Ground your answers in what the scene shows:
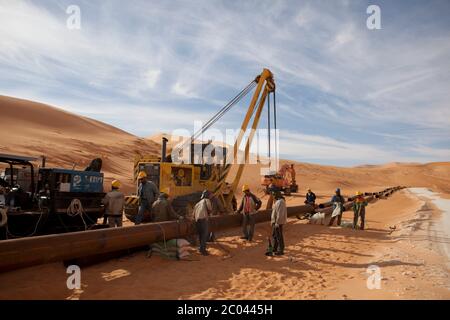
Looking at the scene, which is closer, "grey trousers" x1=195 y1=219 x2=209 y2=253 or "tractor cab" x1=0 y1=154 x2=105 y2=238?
"tractor cab" x1=0 y1=154 x2=105 y2=238

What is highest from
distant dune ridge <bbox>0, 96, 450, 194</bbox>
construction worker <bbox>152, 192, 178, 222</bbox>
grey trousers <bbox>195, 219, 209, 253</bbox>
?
distant dune ridge <bbox>0, 96, 450, 194</bbox>

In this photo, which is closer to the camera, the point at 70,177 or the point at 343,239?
the point at 70,177

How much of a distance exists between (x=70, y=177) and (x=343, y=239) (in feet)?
30.6

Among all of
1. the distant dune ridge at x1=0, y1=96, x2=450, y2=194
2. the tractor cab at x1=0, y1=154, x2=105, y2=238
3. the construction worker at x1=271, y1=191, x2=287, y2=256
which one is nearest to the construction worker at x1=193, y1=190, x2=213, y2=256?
the construction worker at x1=271, y1=191, x2=287, y2=256

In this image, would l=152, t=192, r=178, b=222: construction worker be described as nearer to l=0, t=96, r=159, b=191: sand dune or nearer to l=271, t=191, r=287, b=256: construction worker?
l=271, t=191, r=287, b=256: construction worker

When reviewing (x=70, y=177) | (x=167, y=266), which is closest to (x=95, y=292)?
(x=167, y=266)

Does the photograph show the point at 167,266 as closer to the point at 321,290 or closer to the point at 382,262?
the point at 321,290

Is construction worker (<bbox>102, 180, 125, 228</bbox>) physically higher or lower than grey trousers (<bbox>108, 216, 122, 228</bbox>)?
higher

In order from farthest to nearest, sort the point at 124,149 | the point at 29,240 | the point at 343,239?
the point at 124,149 → the point at 343,239 → the point at 29,240

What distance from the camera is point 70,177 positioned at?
30.7ft

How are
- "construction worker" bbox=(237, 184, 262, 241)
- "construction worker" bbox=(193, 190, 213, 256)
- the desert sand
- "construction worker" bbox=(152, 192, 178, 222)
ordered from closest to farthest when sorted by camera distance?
the desert sand < "construction worker" bbox=(193, 190, 213, 256) < "construction worker" bbox=(152, 192, 178, 222) < "construction worker" bbox=(237, 184, 262, 241)

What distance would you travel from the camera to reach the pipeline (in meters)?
5.90

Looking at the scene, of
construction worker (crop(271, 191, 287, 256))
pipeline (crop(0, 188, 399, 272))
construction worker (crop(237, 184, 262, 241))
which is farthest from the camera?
construction worker (crop(237, 184, 262, 241))

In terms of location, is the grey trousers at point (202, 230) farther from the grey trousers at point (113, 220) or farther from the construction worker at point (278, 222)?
the grey trousers at point (113, 220)
